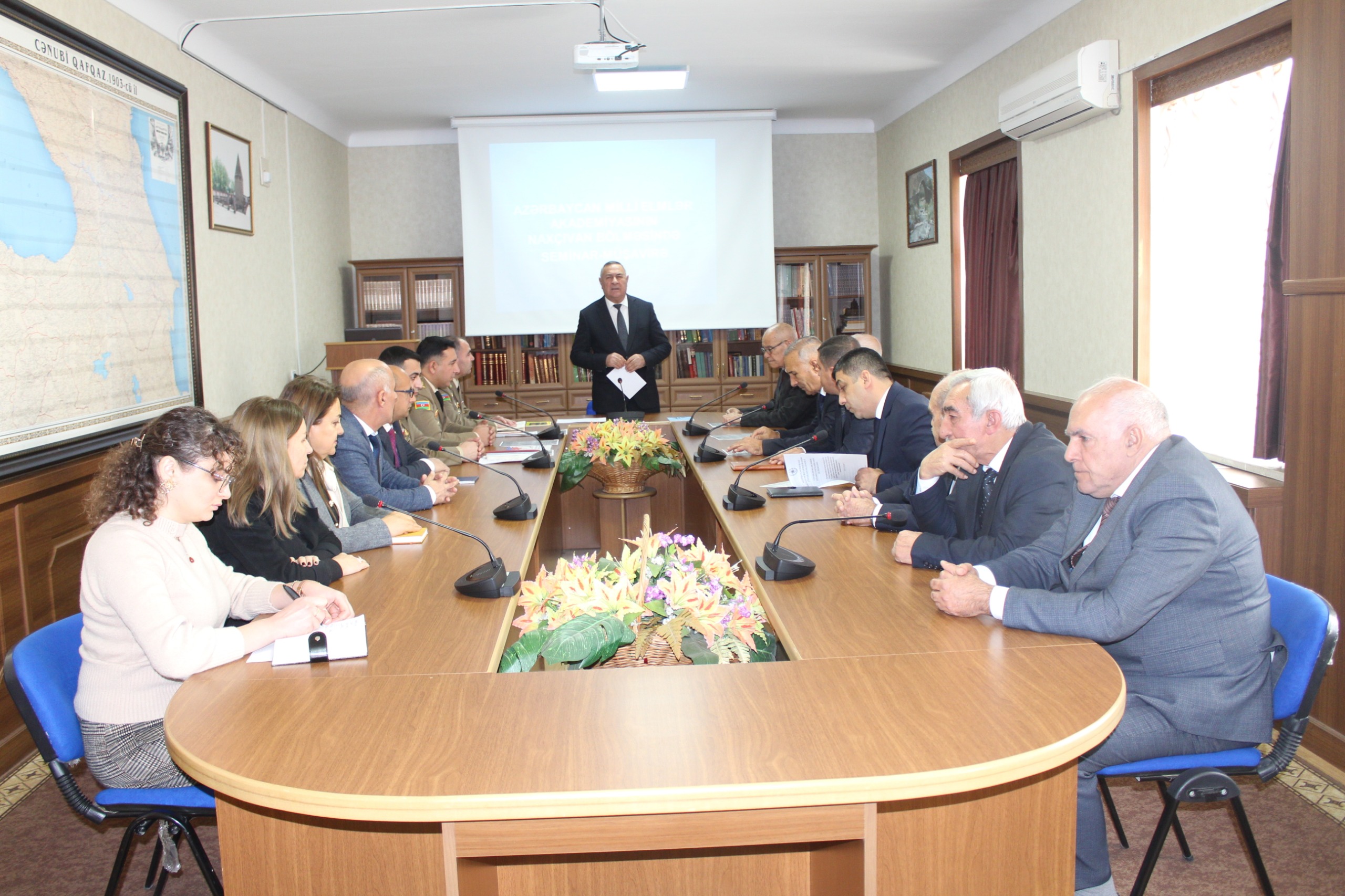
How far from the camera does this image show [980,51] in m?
6.32

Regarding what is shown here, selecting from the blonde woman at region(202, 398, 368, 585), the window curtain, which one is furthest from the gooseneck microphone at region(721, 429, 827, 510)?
the window curtain

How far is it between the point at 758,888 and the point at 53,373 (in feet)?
11.3

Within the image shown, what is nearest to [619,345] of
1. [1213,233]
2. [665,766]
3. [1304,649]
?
[1213,233]

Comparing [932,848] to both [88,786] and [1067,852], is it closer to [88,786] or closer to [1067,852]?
[1067,852]

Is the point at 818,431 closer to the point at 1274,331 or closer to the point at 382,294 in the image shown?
the point at 1274,331

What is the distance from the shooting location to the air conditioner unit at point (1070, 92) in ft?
15.5

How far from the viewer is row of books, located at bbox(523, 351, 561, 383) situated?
8508 mm

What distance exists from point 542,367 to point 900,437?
199 inches

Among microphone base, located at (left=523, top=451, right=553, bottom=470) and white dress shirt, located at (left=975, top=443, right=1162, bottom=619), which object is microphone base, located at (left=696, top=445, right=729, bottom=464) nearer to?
microphone base, located at (left=523, top=451, right=553, bottom=470)

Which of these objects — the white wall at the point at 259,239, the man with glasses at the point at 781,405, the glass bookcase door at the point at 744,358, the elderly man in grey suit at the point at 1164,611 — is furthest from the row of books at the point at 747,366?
the elderly man in grey suit at the point at 1164,611

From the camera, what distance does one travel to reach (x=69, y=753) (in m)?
2.04

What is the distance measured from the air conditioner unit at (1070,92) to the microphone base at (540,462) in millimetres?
3026

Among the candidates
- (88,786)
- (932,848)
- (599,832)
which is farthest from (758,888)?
(88,786)

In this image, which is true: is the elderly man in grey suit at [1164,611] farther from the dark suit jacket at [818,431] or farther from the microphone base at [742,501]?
the dark suit jacket at [818,431]
